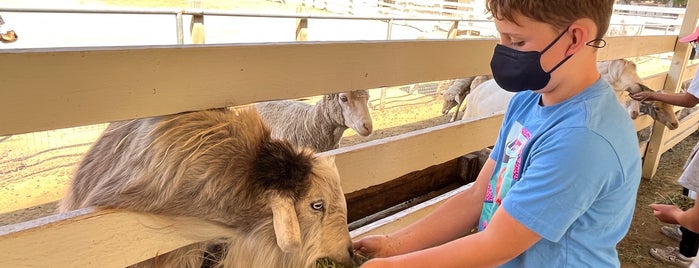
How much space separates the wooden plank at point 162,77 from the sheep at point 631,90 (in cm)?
404

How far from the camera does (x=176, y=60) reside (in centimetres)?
146

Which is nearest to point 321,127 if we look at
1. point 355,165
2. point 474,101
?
point 474,101

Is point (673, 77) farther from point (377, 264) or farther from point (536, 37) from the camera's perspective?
point (377, 264)

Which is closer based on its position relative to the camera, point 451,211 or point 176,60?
point 176,60

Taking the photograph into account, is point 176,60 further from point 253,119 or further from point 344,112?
point 344,112

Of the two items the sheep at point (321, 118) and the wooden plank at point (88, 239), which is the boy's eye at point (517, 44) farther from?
the sheep at point (321, 118)

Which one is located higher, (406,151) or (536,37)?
(536,37)

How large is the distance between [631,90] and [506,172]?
4.15 m

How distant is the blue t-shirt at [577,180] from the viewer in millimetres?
1380

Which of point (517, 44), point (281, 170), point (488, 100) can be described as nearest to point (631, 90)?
point (488, 100)

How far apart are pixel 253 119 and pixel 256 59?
0.80ft

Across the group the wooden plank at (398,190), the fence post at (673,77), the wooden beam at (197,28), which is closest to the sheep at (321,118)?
the wooden plank at (398,190)

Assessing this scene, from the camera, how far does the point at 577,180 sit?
1369 mm

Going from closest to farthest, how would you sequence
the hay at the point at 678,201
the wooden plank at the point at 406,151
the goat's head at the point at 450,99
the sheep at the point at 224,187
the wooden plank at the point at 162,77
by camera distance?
the wooden plank at the point at 162,77 < the sheep at the point at 224,187 < the wooden plank at the point at 406,151 < the hay at the point at 678,201 < the goat's head at the point at 450,99
